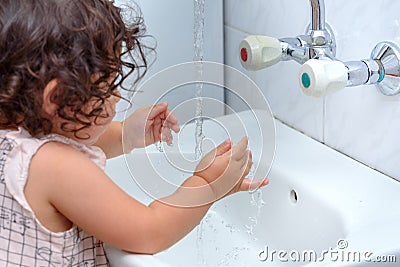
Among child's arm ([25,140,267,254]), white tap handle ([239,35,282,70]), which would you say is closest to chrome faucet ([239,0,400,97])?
white tap handle ([239,35,282,70])

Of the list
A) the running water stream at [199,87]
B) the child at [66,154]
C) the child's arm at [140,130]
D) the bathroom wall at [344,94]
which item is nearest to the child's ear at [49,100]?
the child at [66,154]

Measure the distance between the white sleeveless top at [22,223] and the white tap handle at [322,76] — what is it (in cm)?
28

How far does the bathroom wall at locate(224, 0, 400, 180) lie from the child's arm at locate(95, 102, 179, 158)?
241 mm

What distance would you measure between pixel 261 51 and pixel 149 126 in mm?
178

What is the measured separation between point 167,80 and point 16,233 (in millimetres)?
342

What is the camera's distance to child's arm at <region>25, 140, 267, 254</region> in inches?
30.2

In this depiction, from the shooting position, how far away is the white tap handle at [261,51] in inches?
38.6

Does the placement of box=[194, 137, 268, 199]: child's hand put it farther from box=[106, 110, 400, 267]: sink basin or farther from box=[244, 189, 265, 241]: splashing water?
box=[244, 189, 265, 241]: splashing water

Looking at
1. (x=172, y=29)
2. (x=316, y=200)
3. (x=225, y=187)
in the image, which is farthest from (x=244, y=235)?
(x=172, y=29)

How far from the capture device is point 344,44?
3.29ft

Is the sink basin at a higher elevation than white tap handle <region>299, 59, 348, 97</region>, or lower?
lower

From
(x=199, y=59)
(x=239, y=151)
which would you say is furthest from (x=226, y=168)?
(x=199, y=59)

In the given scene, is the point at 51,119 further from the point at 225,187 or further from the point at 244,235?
the point at 244,235

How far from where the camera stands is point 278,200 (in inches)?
41.7
